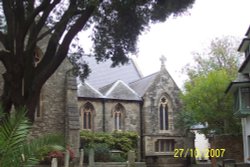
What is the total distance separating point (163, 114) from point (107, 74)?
A: 7.58 metres

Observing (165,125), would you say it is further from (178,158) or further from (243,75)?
(243,75)

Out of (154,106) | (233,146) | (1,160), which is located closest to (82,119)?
(154,106)

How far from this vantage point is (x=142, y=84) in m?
40.2

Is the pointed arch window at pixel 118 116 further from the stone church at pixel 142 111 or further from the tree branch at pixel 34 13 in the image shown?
the tree branch at pixel 34 13

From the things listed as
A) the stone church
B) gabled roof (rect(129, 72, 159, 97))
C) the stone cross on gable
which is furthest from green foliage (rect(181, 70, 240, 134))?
the stone cross on gable

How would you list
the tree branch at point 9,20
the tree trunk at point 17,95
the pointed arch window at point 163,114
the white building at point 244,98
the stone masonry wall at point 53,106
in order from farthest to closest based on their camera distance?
the pointed arch window at point 163,114
the stone masonry wall at point 53,106
the white building at point 244,98
the tree trunk at point 17,95
the tree branch at point 9,20

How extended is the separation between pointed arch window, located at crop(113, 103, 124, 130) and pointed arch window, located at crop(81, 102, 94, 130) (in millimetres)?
2000

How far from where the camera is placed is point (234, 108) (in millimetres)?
29750

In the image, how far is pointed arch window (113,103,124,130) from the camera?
123 ft

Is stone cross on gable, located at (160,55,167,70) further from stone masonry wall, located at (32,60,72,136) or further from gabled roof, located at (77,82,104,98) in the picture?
stone masonry wall, located at (32,60,72,136)

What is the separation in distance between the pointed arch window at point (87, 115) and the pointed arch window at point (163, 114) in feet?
19.5

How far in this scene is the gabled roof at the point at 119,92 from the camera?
123ft

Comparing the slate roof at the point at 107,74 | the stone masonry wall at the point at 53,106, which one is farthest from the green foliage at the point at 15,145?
the slate roof at the point at 107,74

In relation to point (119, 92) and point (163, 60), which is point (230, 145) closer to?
point (119, 92)
